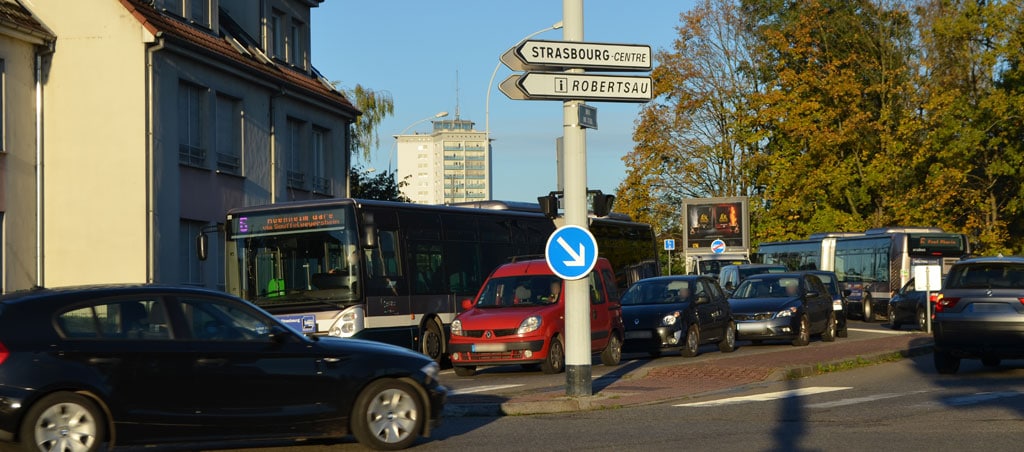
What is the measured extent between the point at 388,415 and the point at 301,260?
1051cm

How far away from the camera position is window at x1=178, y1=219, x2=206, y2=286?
28.4 m

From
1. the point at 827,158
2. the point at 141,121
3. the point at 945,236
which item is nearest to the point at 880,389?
the point at 141,121

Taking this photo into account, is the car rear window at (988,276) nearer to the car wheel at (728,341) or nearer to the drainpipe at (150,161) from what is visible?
the car wheel at (728,341)

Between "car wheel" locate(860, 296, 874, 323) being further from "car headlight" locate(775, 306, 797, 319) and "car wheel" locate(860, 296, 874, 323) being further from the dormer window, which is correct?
the dormer window

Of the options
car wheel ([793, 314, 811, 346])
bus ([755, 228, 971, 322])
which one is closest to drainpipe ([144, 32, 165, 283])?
car wheel ([793, 314, 811, 346])

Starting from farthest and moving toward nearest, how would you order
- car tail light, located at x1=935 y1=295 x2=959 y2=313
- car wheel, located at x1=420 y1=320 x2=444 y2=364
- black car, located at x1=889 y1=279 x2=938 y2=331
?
black car, located at x1=889 y1=279 x2=938 y2=331 < car wheel, located at x1=420 y1=320 x2=444 y2=364 < car tail light, located at x1=935 y1=295 x2=959 y2=313

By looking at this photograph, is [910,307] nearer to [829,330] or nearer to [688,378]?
[829,330]

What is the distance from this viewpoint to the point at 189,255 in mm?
28750

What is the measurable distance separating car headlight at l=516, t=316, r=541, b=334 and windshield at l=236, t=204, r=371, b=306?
2.65m

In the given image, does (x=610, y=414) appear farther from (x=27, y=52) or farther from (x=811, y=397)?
(x=27, y=52)

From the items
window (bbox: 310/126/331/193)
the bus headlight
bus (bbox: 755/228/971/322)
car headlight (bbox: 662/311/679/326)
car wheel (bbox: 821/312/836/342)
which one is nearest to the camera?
the bus headlight

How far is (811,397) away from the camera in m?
16.4

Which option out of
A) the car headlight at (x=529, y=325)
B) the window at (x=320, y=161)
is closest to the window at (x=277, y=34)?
the window at (x=320, y=161)

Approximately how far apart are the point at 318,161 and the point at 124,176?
403 inches
